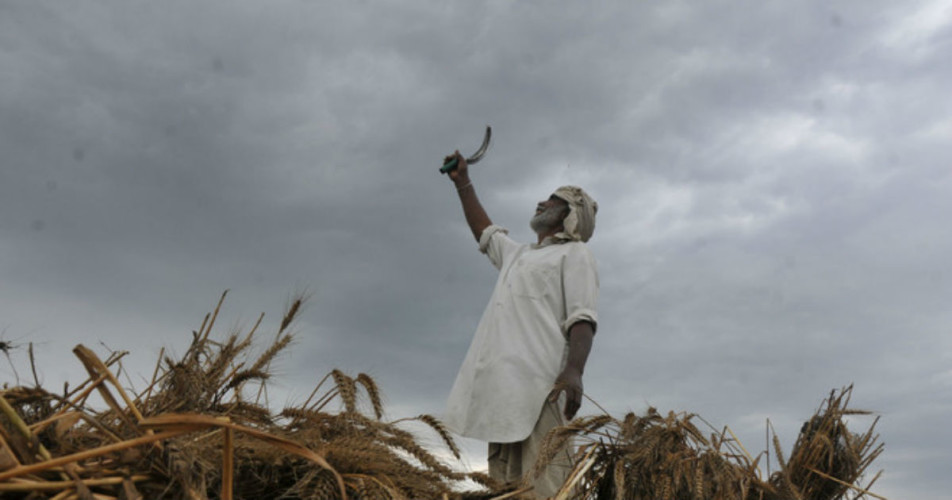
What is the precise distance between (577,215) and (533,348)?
89 centimetres

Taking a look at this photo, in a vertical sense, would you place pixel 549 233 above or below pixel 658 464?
above

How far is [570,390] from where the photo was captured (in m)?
4.20

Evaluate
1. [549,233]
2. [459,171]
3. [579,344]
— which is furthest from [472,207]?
[579,344]

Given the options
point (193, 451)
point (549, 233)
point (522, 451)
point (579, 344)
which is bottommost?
point (193, 451)

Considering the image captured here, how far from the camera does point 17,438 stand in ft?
4.50

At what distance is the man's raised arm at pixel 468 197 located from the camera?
553 cm

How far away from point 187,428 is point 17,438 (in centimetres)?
27

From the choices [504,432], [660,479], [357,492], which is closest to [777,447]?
[660,479]

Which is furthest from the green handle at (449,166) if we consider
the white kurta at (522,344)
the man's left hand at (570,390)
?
the man's left hand at (570,390)

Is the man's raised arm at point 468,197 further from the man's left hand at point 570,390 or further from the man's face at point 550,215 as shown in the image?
the man's left hand at point 570,390

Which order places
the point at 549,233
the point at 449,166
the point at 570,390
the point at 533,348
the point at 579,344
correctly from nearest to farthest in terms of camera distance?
the point at 570,390 → the point at 579,344 → the point at 533,348 → the point at 549,233 → the point at 449,166

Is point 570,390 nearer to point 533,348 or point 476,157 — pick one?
point 533,348

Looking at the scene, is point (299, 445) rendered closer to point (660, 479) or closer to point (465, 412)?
point (660, 479)

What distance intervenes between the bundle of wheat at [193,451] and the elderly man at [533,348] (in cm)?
223
